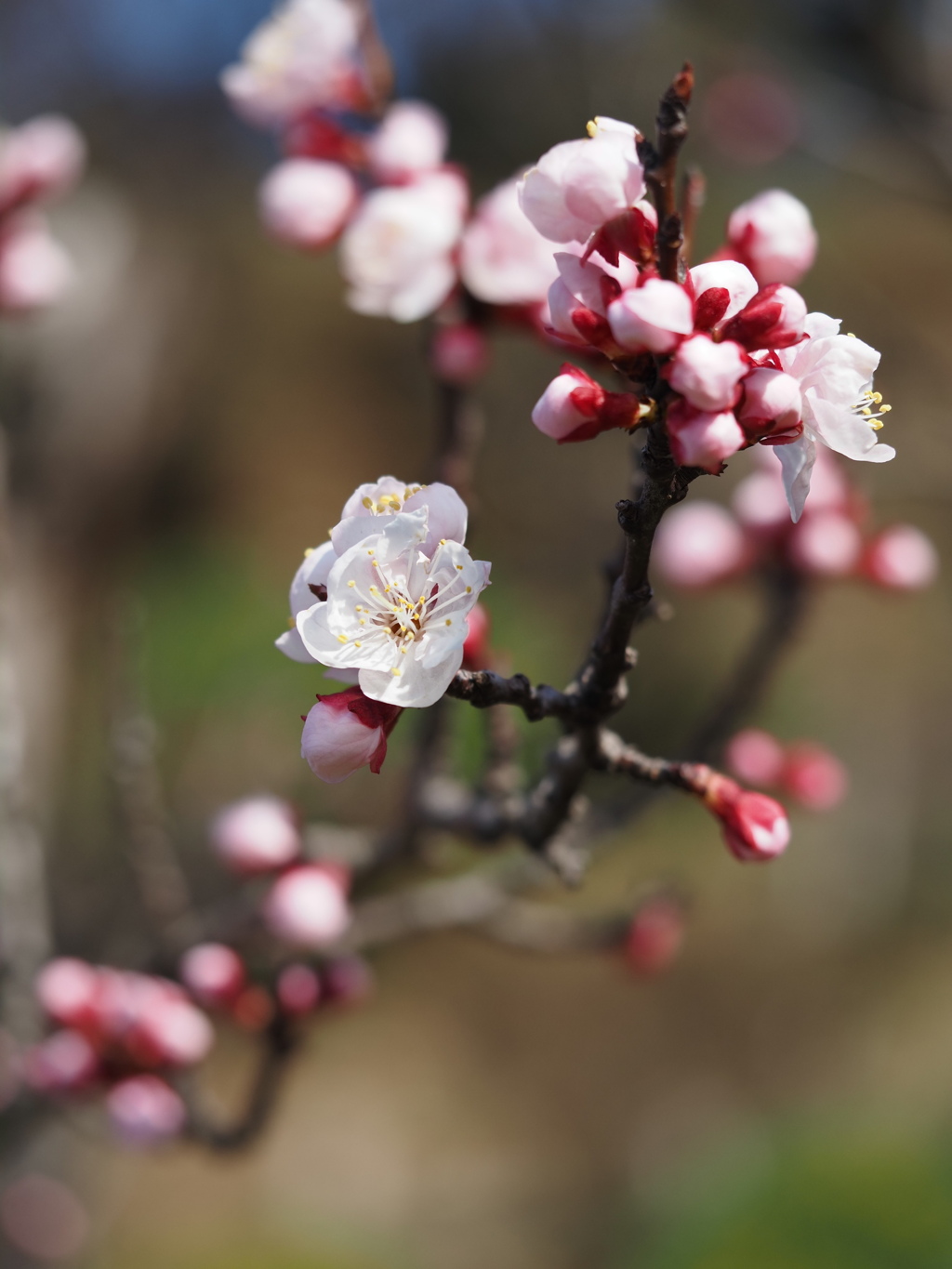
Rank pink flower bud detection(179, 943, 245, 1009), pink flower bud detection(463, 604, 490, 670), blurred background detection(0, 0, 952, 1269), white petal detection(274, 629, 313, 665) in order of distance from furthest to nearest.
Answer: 1. blurred background detection(0, 0, 952, 1269)
2. pink flower bud detection(179, 943, 245, 1009)
3. pink flower bud detection(463, 604, 490, 670)
4. white petal detection(274, 629, 313, 665)

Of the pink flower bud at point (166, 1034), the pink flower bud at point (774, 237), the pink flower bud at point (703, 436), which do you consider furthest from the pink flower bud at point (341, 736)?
the pink flower bud at point (166, 1034)

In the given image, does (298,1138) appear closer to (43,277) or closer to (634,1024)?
(634,1024)

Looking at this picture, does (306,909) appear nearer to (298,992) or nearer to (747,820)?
(298,992)

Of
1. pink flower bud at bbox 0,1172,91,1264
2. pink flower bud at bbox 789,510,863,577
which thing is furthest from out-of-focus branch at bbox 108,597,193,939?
pink flower bud at bbox 0,1172,91,1264

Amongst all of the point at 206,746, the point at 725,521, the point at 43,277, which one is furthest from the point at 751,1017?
the point at 43,277

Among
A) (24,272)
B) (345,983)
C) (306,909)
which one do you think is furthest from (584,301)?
(24,272)

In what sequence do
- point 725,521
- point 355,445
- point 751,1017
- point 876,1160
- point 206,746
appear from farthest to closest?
point 355,445
point 751,1017
point 876,1160
point 206,746
point 725,521

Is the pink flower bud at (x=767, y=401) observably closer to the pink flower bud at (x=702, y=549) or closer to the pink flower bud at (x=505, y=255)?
the pink flower bud at (x=505, y=255)

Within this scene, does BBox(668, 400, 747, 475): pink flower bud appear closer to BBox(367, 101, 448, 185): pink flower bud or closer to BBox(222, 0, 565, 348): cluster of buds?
BBox(222, 0, 565, 348): cluster of buds
